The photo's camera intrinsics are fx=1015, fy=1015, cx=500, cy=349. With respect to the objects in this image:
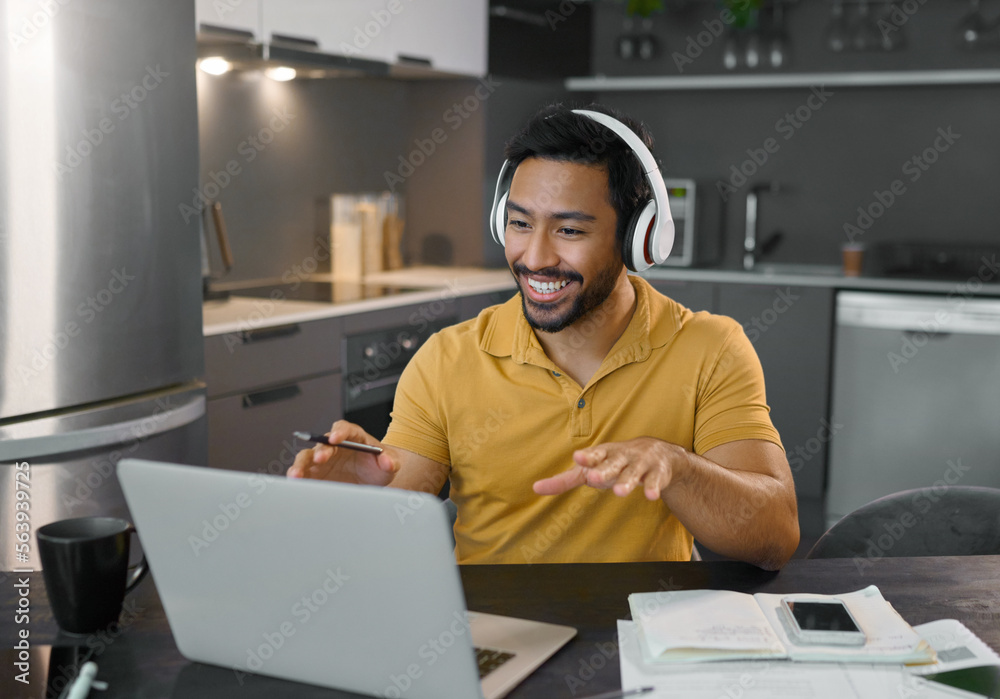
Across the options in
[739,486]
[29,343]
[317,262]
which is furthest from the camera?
[317,262]

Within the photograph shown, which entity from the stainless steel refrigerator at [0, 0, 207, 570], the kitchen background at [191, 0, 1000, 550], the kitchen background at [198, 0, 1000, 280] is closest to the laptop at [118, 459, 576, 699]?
the stainless steel refrigerator at [0, 0, 207, 570]

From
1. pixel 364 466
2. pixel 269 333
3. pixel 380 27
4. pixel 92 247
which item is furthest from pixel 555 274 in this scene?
pixel 380 27

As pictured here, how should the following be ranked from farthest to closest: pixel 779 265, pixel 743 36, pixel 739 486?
pixel 779 265 < pixel 743 36 < pixel 739 486

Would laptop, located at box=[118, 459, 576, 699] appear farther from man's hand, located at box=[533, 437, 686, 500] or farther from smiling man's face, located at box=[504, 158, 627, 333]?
smiling man's face, located at box=[504, 158, 627, 333]

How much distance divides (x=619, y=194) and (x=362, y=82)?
103 inches

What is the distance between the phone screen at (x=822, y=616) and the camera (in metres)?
Result: 1.00

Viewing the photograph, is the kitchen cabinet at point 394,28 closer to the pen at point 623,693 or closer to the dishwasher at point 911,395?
the dishwasher at point 911,395

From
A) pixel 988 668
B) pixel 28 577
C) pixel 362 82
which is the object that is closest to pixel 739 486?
pixel 988 668

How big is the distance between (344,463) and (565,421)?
0.38 m

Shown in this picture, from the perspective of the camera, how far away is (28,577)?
1.22 meters

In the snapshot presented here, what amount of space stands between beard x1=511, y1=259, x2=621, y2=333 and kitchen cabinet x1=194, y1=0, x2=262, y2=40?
152 cm

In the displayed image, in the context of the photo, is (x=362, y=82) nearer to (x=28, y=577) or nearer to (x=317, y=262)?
(x=317, y=262)

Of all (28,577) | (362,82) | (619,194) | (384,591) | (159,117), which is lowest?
(28,577)
